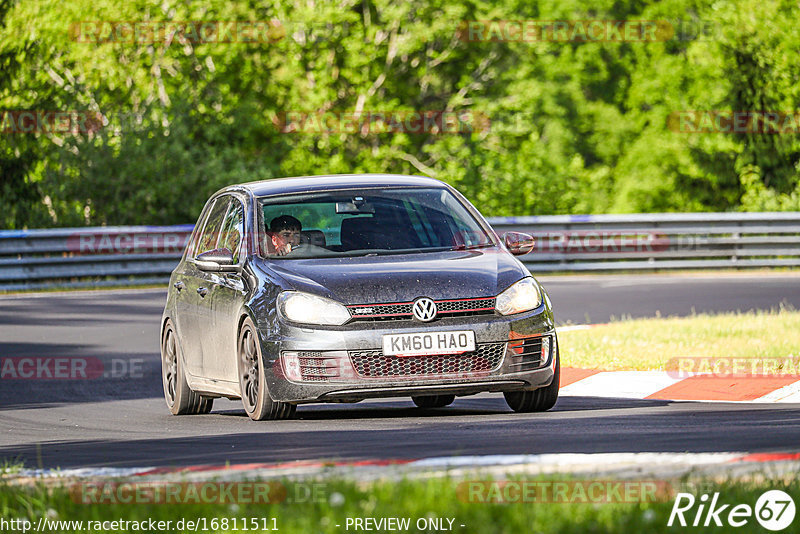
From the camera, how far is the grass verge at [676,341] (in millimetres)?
13305

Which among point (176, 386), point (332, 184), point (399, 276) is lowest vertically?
point (176, 386)

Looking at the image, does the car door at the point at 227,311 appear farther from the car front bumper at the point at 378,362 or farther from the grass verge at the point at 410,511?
the grass verge at the point at 410,511

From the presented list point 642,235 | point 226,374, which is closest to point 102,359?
point 226,374

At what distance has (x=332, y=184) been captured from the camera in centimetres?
1088

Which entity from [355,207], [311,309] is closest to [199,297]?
[355,207]

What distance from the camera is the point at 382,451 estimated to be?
25.4ft

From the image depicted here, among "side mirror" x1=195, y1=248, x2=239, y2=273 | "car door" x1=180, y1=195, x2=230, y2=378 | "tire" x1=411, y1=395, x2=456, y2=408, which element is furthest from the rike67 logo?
"tire" x1=411, y1=395, x2=456, y2=408

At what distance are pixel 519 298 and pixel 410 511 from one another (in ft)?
14.5

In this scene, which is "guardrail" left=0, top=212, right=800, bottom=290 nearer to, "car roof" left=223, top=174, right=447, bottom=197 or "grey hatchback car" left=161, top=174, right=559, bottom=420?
"car roof" left=223, top=174, right=447, bottom=197

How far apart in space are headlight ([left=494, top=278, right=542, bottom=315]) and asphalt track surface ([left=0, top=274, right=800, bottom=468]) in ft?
2.23

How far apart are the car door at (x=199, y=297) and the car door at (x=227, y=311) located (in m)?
0.11

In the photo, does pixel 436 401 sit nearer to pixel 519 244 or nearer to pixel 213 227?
pixel 519 244

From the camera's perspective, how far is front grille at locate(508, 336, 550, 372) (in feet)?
31.5

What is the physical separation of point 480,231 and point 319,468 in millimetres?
4353
